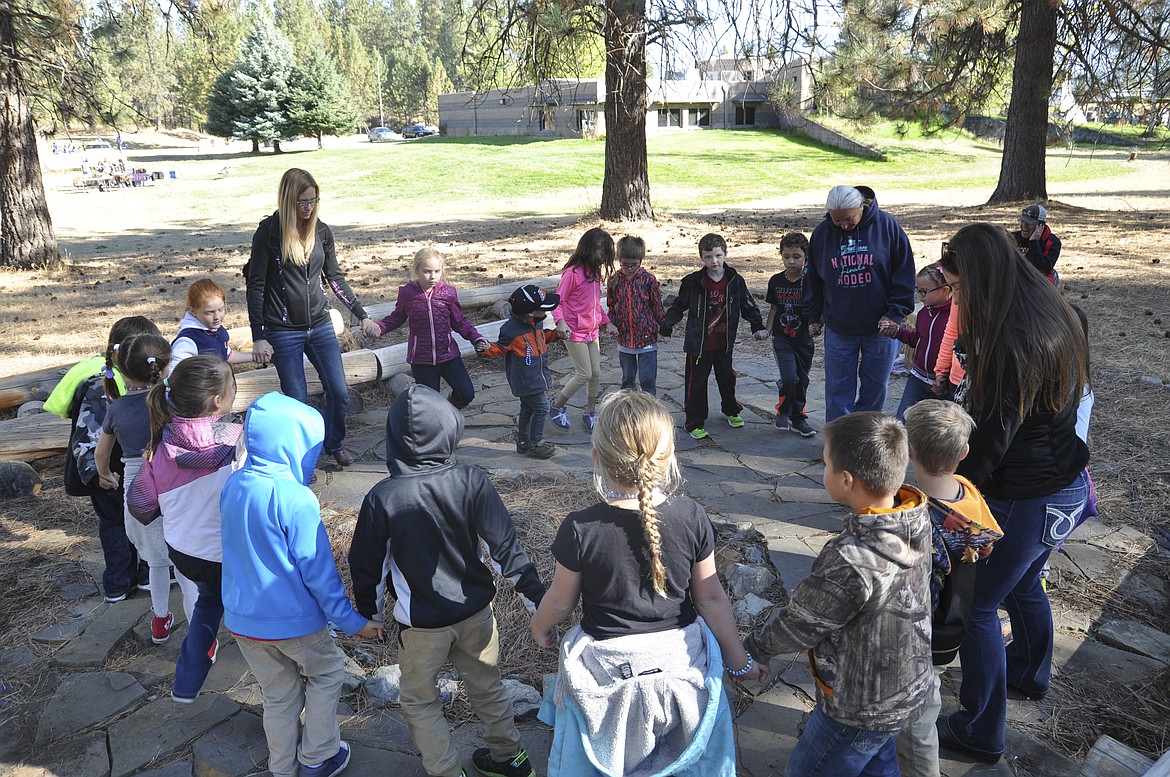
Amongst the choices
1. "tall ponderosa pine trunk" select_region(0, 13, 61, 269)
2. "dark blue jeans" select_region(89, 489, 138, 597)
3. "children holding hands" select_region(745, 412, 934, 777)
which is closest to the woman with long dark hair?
"children holding hands" select_region(745, 412, 934, 777)

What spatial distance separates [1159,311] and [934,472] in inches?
312

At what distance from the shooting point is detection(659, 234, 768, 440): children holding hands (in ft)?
18.1

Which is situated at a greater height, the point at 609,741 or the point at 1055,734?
the point at 609,741

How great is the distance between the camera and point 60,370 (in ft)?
23.8

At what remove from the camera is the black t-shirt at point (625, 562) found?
2.12 metres

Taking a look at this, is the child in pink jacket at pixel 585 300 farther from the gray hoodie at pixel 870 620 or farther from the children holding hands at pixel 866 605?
the gray hoodie at pixel 870 620

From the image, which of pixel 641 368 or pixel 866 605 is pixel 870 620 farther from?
pixel 641 368

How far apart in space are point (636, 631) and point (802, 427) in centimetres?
399

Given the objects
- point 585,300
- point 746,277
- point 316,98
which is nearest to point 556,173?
point 316,98

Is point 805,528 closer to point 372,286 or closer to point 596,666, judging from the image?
point 596,666

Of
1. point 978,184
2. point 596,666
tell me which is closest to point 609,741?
point 596,666

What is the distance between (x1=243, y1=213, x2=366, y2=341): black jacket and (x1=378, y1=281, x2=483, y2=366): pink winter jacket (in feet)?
1.54

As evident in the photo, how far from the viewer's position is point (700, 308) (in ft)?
18.3

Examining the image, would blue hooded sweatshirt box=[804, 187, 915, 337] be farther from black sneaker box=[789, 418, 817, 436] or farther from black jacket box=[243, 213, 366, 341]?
black jacket box=[243, 213, 366, 341]
